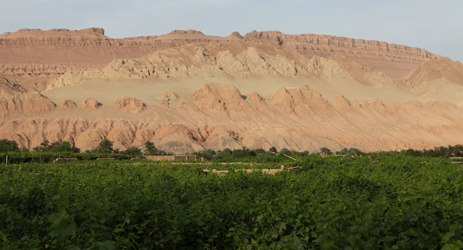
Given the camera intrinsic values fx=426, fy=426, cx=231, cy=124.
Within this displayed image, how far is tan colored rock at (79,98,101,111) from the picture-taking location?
8812 centimetres

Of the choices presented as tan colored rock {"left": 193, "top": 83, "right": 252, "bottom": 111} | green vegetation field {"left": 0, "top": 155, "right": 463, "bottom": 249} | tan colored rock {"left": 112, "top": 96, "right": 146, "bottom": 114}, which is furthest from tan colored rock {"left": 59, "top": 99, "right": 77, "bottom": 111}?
green vegetation field {"left": 0, "top": 155, "right": 463, "bottom": 249}

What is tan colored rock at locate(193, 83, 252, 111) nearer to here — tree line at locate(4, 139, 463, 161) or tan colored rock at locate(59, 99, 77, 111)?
tree line at locate(4, 139, 463, 161)

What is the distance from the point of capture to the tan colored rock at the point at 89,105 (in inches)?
3469

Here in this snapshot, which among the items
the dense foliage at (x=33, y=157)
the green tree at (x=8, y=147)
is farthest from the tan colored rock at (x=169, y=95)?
the dense foliage at (x=33, y=157)

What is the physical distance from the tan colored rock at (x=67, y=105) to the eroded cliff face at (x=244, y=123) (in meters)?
0.29

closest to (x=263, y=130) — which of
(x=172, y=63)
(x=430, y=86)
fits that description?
(x=172, y=63)

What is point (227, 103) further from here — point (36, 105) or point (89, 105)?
point (36, 105)

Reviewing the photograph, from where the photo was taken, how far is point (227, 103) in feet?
328

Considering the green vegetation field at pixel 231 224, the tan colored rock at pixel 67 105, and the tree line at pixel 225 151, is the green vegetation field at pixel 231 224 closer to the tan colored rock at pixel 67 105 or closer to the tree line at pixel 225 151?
the tree line at pixel 225 151

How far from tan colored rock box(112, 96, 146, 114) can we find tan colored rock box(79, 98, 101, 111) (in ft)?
13.0

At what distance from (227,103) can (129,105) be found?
22639 millimetres

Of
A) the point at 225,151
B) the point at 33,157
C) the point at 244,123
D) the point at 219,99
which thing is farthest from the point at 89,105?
the point at 33,157

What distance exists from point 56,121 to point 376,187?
245 feet

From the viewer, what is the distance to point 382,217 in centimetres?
871
